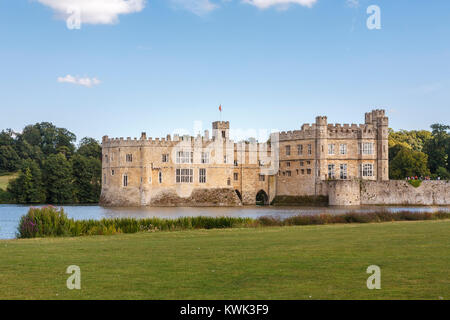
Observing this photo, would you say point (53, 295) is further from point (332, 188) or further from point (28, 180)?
point (28, 180)

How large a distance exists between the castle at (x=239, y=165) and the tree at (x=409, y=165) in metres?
7.94

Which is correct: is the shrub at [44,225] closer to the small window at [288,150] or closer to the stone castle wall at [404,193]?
the stone castle wall at [404,193]

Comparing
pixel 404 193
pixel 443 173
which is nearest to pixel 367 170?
pixel 404 193

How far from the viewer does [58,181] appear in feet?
232

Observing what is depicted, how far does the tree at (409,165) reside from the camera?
68.7 m

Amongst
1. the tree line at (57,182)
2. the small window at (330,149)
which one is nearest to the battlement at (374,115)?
the small window at (330,149)

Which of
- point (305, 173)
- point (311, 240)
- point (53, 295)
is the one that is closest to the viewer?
point (53, 295)

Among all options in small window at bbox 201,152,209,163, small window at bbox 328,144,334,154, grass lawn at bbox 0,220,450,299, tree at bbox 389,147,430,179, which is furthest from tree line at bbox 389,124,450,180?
grass lawn at bbox 0,220,450,299

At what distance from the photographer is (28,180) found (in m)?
69.9

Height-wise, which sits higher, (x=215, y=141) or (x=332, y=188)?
(x=215, y=141)
